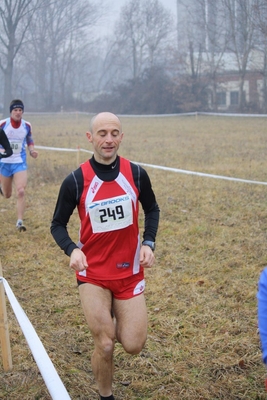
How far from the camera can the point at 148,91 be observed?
49312 millimetres

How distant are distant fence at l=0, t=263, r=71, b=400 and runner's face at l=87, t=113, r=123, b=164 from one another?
1.25 m

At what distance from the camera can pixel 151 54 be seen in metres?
62.0

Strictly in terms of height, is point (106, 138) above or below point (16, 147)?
above

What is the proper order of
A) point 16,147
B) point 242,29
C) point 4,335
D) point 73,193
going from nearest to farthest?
point 73,193, point 4,335, point 16,147, point 242,29

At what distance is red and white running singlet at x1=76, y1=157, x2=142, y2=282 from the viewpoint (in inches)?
146

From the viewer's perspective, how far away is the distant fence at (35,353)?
310 cm

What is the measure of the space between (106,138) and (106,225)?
595mm

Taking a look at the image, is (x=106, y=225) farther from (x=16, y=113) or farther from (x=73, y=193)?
(x=16, y=113)

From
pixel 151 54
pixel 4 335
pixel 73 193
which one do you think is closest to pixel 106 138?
pixel 73 193

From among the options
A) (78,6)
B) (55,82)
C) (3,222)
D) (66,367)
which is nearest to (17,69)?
(55,82)

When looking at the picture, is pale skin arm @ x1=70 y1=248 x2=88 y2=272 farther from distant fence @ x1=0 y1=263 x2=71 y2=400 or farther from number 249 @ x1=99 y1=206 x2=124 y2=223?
distant fence @ x1=0 y1=263 x2=71 y2=400

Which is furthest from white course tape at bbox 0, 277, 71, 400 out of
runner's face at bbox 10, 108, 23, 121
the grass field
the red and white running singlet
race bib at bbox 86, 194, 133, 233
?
runner's face at bbox 10, 108, 23, 121

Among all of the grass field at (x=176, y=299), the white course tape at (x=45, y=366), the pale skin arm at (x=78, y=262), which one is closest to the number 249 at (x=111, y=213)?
the pale skin arm at (x=78, y=262)

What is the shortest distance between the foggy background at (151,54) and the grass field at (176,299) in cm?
2233
